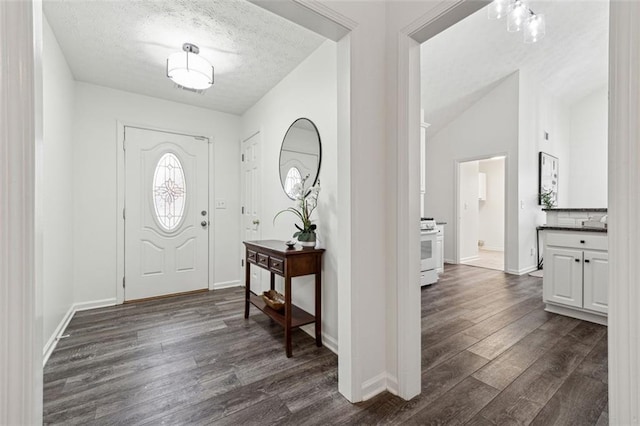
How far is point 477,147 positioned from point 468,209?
1.37 meters

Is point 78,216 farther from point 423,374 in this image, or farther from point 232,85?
point 423,374

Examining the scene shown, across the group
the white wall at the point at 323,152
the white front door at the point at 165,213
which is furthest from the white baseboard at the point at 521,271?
the white front door at the point at 165,213

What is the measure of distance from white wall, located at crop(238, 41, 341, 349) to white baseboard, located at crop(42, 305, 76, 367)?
6.19 feet

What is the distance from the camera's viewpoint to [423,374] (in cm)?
181

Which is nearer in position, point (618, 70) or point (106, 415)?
point (618, 70)

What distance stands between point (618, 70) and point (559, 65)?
212 inches

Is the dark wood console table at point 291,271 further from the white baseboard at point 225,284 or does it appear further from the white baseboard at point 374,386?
the white baseboard at point 225,284

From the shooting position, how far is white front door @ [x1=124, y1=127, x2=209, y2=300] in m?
3.34

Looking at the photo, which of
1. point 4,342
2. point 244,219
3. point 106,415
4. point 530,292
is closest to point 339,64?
point 4,342

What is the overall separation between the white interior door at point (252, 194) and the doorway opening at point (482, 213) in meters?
4.01

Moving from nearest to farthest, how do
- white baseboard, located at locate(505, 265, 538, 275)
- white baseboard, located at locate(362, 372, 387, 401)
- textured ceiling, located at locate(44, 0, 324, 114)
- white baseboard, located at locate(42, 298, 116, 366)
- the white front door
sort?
white baseboard, located at locate(362, 372, 387, 401), textured ceiling, located at locate(44, 0, 324, 114), white baseboard, located at locate(42, 298, 116, 366), the white front door, white baseboard, located at locate(505, 265, 538, 275)

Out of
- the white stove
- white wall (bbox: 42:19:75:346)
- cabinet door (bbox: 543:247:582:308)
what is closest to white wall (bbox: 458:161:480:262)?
the white stove

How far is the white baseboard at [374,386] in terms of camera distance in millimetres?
1590

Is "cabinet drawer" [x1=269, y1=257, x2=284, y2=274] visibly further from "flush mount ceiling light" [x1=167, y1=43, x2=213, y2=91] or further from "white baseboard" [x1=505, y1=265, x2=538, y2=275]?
"white baseboard" [x1=505, y1=265, x2=538, y2=275]
